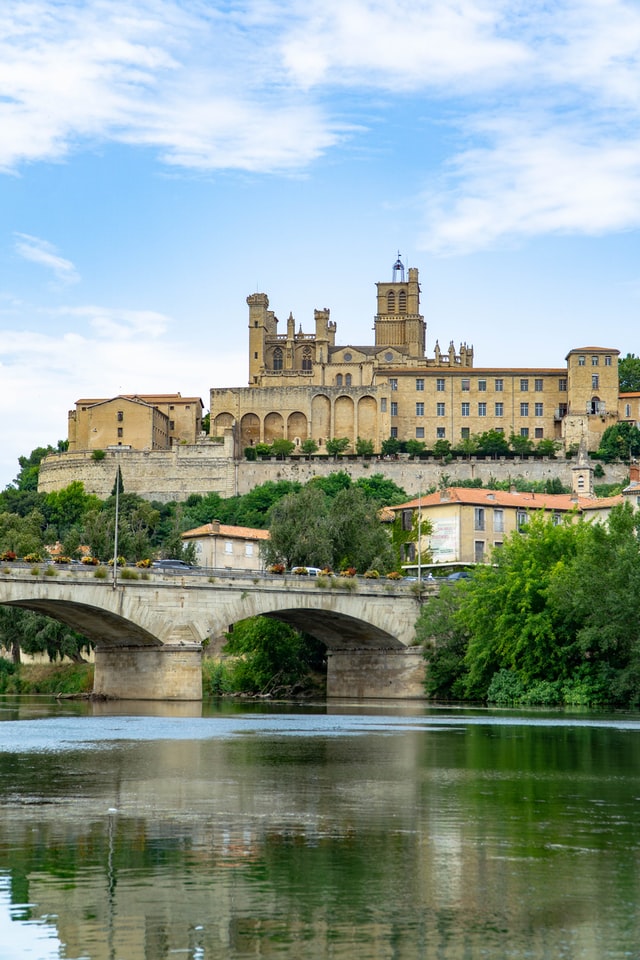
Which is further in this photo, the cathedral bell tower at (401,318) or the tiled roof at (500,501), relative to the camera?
the cathedral bell tower at (401,318)

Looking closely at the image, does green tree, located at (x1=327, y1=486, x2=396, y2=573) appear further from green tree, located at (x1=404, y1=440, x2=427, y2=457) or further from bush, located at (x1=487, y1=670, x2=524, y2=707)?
green tree, located at (x1=404, y1=440, x2=427, y2=457)

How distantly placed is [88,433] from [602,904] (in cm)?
13751

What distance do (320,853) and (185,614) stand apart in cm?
4638

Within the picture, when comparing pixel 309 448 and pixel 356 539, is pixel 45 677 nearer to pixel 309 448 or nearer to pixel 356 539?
pixel 356 539

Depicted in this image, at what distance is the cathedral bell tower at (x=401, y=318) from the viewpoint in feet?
582

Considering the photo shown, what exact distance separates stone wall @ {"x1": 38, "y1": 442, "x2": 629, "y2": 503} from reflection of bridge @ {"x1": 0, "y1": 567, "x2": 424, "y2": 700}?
2707 inches

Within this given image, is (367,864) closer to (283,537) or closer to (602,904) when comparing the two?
(602,904)

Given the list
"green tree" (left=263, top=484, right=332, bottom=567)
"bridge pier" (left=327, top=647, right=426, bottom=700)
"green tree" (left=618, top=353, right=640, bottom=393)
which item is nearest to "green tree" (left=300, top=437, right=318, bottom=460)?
"green tree" (left=618, top=353, right=640, bottom=393)

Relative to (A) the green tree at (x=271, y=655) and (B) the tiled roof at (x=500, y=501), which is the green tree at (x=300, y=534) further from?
(B) the tiled roof at (x=500, y=501)

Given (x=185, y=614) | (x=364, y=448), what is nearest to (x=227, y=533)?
(x=185, y=614)

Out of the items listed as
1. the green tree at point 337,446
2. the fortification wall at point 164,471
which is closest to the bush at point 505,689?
the fortification wall at point 164,471

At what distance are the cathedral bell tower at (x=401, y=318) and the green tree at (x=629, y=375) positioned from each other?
23.7 meters

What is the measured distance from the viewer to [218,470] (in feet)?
471

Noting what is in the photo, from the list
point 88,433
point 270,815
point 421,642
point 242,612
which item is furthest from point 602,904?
point 88,433
